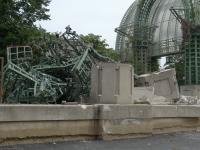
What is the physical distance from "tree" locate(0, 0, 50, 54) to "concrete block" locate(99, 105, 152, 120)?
50.6 ft

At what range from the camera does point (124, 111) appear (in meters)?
13.8

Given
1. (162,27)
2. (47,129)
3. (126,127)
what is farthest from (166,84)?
(162,27)

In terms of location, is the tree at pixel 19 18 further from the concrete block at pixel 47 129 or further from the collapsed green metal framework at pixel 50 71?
the concrete block at pixel 47 129

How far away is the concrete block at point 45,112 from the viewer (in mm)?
11703

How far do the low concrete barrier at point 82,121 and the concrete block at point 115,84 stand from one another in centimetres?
101

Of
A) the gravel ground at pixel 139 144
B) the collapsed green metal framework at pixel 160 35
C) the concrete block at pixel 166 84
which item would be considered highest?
the collapsed green metal framework at pixel 160 35

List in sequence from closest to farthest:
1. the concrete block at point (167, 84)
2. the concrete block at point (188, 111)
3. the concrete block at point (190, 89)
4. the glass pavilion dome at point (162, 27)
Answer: the concrete block at point (188, 111), the concrete block at point (167, 84), the concrete block at point (190, 89), the glass pavilion dome at point (162, 27)

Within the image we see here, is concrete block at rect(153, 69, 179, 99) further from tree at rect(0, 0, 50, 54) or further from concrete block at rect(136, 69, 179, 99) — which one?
tree at rect(0, 0, 50, 54)

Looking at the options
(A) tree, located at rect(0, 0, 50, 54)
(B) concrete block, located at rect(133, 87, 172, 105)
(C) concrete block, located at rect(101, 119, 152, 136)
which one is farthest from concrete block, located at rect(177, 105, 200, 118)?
(A) tree, located at rect(0, 0, 50, 54)

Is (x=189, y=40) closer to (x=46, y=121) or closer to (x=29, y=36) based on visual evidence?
(x=29, y=36)

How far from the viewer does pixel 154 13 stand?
258ft

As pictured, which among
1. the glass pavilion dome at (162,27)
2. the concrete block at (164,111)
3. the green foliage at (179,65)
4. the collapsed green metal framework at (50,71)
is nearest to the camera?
the concrete block at (164,111)

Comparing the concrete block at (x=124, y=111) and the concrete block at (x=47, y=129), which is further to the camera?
the concrete block at (x=124, y=111)

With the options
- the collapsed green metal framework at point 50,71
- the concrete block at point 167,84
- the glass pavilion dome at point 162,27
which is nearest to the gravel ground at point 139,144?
the collapsed green metal framework at point 50,71
